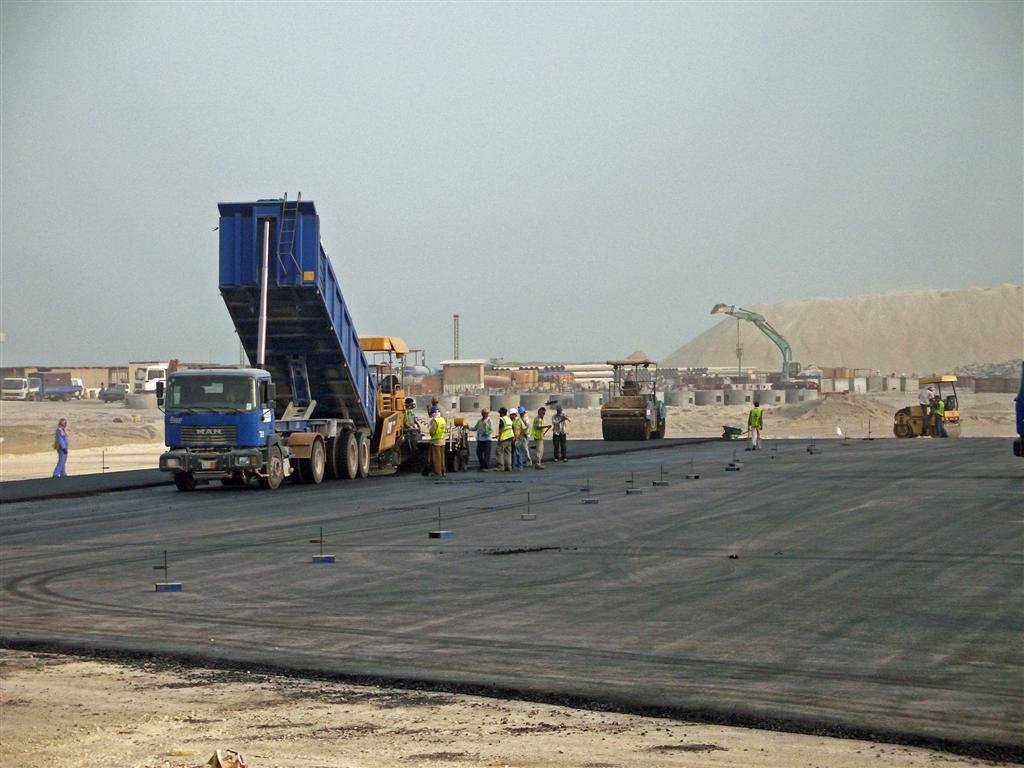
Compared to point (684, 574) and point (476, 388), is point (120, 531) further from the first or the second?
point (476, 388)

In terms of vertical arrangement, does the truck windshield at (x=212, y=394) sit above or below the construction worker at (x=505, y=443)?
above


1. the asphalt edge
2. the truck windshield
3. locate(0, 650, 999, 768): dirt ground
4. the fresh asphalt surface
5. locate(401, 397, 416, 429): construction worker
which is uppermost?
the truck windshield

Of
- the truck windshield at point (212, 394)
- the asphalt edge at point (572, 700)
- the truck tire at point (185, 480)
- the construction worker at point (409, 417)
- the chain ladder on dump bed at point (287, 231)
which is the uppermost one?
the chain ladder on dump bed at point (287, 231)

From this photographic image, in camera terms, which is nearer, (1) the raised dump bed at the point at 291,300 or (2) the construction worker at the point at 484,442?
(1) the raised dump bed at the point at 291,300

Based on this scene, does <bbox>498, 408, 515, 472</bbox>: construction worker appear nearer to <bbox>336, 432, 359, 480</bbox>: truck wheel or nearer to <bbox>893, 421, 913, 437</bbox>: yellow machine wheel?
<bbox>336, 432, 359, 480</bbox>: truck wheel

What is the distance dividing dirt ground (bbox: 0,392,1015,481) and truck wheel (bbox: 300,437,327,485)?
36.5ft

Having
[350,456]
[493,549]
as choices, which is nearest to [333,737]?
[493,549]

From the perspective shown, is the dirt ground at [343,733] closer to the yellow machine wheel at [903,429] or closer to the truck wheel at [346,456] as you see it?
the truck wheel at [346,456]

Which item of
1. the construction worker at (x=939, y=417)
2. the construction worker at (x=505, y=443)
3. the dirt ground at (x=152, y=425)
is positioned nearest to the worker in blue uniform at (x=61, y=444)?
the dirt ground at (x=152, y=425)

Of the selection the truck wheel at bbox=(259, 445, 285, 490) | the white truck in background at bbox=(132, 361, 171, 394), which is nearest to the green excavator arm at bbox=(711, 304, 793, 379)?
the white truck in background at bbox=(132, 361, 171, 394)

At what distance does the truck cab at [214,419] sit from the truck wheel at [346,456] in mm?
3606

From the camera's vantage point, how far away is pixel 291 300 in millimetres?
29656

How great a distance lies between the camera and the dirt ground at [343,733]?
7902 mm

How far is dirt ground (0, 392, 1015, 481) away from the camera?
50.0m
